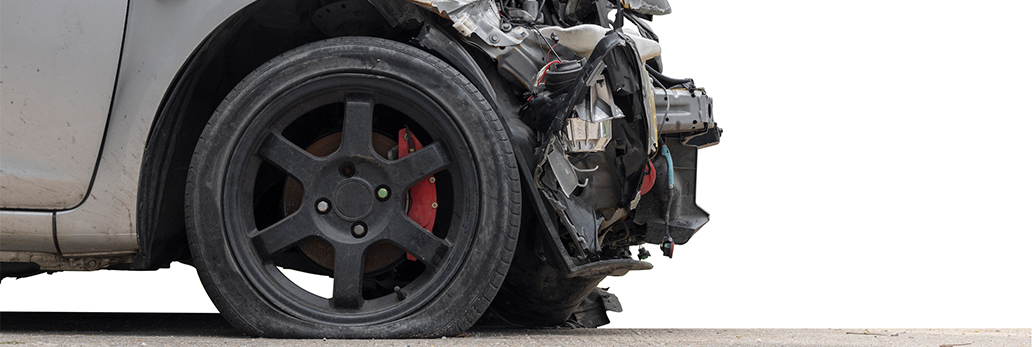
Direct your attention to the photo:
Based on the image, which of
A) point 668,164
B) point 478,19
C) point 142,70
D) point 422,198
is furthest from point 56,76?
point 668,164

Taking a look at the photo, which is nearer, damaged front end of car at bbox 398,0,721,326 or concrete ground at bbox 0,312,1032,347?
concrete ground at bbox 0,312,1032,347

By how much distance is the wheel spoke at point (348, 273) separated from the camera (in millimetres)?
2859

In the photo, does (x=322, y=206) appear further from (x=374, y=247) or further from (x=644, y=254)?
(x=644, y=254)

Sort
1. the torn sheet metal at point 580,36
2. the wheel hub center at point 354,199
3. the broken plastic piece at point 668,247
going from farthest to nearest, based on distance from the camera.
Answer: the broken plastic piece at point 668,247 → the torn sheet metal at point 580,36 → the wheel hub center at point 354,199

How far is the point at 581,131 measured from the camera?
2.85 metres

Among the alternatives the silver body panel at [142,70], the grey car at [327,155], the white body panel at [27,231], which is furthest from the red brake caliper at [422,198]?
the white body panel at [27,231]

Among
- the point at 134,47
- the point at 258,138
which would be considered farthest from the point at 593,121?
the point at 134,47

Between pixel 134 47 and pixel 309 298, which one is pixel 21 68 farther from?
pixel 309 298

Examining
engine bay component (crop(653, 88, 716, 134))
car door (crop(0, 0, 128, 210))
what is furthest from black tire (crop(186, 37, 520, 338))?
engine bay component (crop(653, 88, 716, 134))

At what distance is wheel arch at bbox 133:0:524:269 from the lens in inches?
114

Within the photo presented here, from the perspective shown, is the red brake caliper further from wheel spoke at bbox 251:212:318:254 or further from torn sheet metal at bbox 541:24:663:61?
torn sheet metal at bbox 541:24:663:61

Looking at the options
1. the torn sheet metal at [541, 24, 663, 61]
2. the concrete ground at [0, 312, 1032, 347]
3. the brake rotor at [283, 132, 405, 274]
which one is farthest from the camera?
the brake rotor at [283, 132, 405, 274]

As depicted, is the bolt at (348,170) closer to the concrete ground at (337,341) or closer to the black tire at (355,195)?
the black tire at (355,195)

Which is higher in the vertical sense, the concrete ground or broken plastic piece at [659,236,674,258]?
broken plastic piece at [659,236,674,258]
